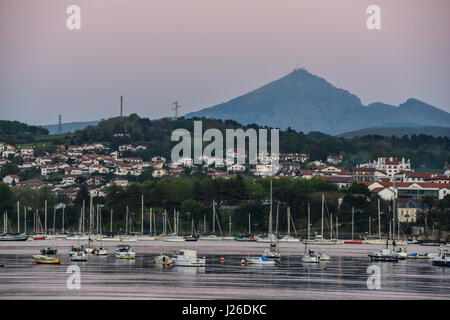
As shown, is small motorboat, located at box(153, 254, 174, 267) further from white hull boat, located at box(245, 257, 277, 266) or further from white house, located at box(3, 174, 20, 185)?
white house, located at box(3, 174, 20, 185)

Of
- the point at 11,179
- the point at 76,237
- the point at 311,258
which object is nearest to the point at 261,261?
the point at 311,258

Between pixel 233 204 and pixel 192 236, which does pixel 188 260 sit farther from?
pixel 233 204

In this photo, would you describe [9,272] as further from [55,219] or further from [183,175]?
[183,175]

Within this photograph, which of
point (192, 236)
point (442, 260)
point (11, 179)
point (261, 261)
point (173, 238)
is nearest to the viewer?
point (261, 261)

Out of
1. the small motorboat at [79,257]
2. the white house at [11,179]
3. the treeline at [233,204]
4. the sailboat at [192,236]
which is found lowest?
the sailboat at [192,236]

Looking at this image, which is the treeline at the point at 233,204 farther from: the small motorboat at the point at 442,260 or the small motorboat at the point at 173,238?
the small motorboat at the point at 442,260

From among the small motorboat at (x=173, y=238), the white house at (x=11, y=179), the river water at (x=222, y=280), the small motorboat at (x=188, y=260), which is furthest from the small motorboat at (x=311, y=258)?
the white house at (x=11, y=179)
